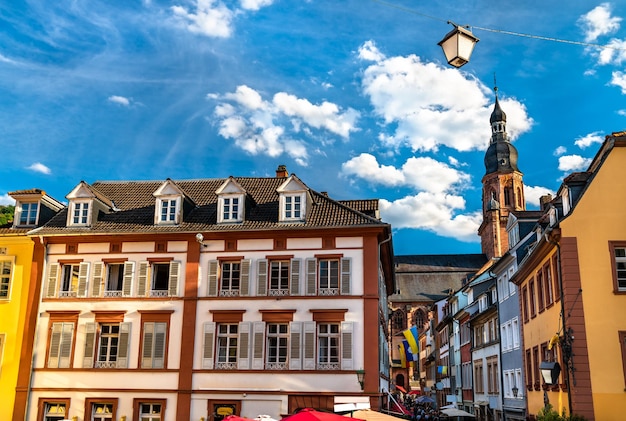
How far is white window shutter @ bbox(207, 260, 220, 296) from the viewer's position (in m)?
32.0

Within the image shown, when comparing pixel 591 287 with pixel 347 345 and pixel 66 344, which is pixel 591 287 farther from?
pixel 66 344

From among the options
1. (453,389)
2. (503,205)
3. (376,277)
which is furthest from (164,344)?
(503,205)

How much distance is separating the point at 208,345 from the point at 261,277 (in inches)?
159

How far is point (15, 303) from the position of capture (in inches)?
1319

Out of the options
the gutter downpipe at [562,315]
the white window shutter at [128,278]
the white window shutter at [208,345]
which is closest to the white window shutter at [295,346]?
the white window shutter at [208,345]

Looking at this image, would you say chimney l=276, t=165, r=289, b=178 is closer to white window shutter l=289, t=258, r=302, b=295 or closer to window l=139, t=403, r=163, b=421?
white window shutter l=289, t=258, r=302, b=295

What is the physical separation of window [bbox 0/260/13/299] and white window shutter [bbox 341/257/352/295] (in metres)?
17.2

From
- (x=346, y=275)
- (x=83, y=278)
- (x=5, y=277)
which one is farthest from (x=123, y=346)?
(x=346, y=275)

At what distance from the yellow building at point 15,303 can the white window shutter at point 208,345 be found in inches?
353

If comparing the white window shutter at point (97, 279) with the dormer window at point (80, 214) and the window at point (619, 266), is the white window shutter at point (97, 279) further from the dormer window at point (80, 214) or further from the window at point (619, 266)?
the window at point (619, 266)

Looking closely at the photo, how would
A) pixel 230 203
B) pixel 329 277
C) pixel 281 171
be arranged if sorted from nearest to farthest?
pixel 329 277
pixel 230 203
pixel 281 171

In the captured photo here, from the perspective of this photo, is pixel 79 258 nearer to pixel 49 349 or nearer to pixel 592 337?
pixel 49 349

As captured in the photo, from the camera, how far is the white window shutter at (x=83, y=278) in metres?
33.2

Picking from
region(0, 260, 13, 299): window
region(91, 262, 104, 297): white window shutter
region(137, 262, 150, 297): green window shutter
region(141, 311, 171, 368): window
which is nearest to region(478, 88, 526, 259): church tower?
region(137, 262, 150, 297): green window shutter
